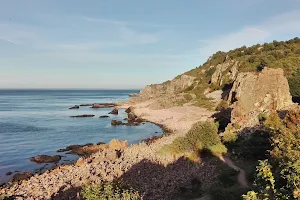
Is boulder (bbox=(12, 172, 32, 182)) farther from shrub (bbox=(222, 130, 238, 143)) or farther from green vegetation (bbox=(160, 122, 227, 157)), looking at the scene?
shrub (bbox=(222, 130, 238, 143))

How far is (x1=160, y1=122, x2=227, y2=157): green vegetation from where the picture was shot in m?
26.2

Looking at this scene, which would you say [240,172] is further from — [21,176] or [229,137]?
[21,176]

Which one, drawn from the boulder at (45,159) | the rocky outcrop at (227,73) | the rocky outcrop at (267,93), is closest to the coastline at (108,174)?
the boulder at (45,159)

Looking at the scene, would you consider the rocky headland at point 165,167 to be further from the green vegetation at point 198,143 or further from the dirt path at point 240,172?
the green vegetation at point 198,143

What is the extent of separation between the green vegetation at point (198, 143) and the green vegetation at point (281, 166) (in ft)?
16.4

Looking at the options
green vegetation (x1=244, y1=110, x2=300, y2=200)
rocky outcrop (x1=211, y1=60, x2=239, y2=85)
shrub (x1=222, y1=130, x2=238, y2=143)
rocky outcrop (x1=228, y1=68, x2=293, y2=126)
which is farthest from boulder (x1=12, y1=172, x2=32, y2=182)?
rocky outcrop (x1=211, y1=60, x2=239, y2=85)

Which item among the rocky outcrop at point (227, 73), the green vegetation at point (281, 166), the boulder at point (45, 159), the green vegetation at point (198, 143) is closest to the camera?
the green vegetation at point (281, 166)

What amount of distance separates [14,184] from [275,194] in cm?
2227

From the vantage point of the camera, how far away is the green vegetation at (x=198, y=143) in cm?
2619

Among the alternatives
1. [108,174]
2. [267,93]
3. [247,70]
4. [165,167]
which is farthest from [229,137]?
[247,70]

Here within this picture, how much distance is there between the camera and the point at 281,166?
13742 millimetres

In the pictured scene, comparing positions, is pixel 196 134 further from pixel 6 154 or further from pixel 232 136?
pixel 6 154

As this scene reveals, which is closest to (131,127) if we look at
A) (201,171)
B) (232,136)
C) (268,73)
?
(268,73)

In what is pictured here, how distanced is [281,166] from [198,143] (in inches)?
524
